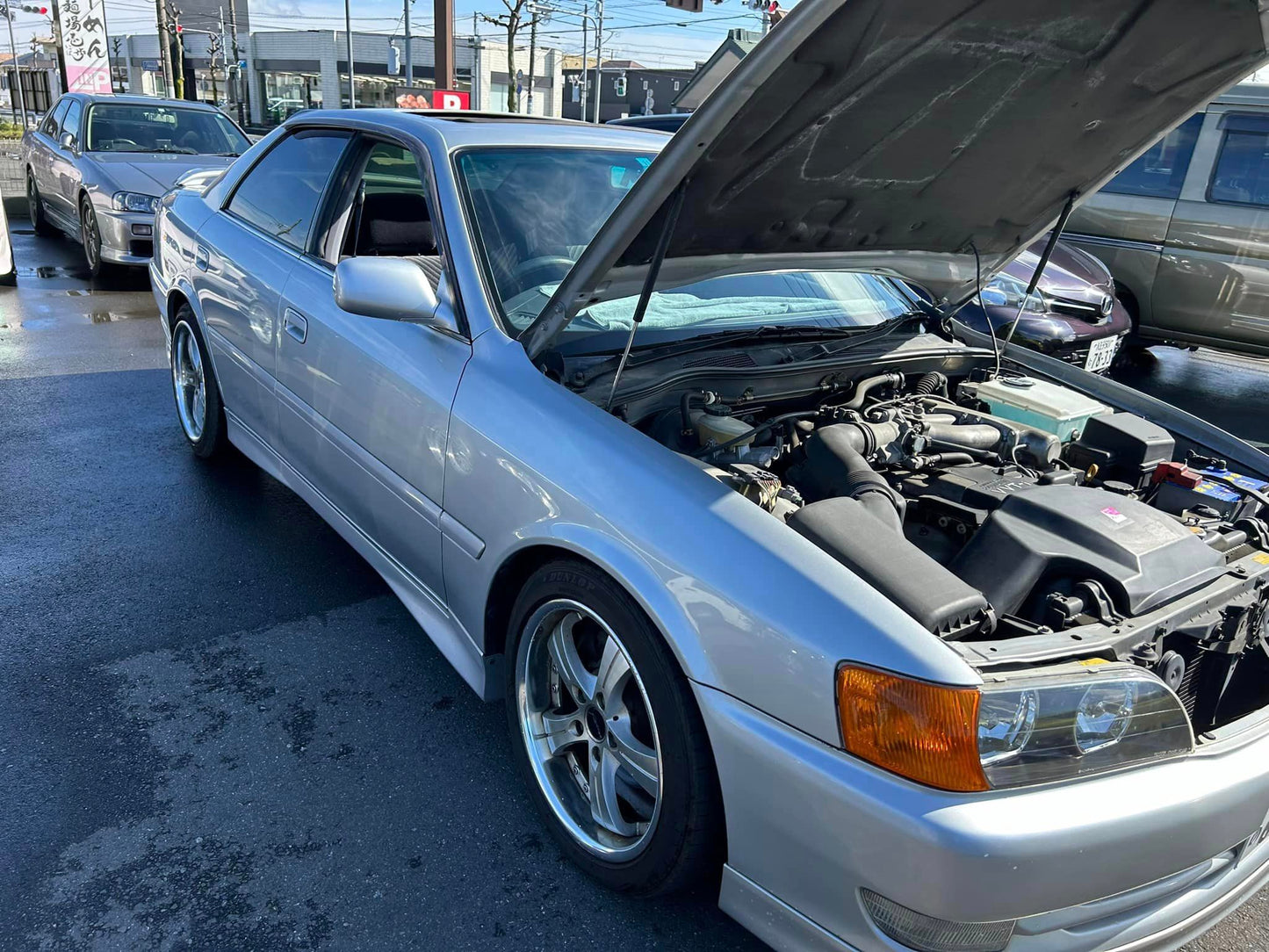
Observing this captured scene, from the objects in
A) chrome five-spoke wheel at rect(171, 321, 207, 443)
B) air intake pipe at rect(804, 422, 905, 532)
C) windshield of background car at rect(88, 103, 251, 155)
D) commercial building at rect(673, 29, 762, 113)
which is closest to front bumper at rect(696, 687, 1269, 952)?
air intake pipe at rect(804, 422, 905, 532)

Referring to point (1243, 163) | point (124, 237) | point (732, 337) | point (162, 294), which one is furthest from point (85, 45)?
point (732, 337)

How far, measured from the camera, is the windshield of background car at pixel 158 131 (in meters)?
9.06

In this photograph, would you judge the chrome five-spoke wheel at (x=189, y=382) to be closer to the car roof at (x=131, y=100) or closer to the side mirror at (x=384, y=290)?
the side mirror at (x=384, y=290)

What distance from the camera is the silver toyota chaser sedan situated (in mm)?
1602

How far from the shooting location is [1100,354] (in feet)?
18.5

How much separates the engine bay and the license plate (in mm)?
2870

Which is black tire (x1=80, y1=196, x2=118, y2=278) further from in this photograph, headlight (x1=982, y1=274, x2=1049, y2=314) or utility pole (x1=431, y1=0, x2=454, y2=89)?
utility pole (x1=431, y1=0, x2=454, y2=89)

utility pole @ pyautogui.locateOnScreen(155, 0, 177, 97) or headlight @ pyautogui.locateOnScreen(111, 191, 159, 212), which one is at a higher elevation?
utility pole @ pyautogui.locateOnScreen(155, 0, 177, 97)

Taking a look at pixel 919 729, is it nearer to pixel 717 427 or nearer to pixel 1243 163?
pixel 717 427

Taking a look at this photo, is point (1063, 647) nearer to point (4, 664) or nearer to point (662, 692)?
point (662, 692)

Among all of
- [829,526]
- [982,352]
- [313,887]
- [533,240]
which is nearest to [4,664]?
[313,887]

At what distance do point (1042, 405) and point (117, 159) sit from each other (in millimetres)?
8787

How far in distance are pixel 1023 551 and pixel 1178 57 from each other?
1329 millimetres

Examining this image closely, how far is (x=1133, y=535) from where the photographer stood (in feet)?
6.69
